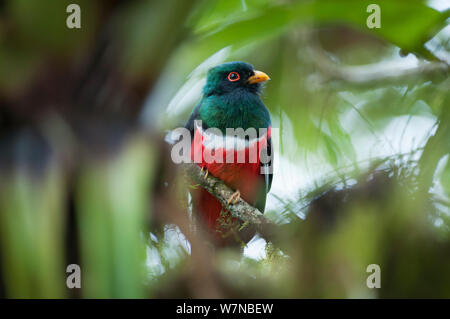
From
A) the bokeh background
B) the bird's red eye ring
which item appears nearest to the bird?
the bird's red eye ring

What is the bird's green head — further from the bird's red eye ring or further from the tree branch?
the tree branch

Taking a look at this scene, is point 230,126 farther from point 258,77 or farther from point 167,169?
point 167,169

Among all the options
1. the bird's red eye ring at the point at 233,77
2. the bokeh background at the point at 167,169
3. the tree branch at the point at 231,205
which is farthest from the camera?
the bird's red eye ring at the point at 233,77

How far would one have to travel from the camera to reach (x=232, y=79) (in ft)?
5.32

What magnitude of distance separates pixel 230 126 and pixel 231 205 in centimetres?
32

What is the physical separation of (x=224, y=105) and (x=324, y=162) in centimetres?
49

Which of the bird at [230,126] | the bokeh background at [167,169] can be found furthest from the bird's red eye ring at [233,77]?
the bokeh background at [167,169]

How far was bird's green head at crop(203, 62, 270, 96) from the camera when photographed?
60.7 inches

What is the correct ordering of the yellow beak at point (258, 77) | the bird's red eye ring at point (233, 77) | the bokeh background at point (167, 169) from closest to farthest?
the bokeh background at point (167, 169)
the yellow beak at point (258, 77)
the bird's red eye ring at point (233, 77)

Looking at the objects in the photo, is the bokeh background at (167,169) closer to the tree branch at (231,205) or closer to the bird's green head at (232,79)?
the tree branch at (231,205)

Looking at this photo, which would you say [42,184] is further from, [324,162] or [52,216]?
[324,162]

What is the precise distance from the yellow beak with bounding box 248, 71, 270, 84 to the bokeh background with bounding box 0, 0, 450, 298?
0.11 m

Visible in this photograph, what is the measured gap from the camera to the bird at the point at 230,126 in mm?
1511
